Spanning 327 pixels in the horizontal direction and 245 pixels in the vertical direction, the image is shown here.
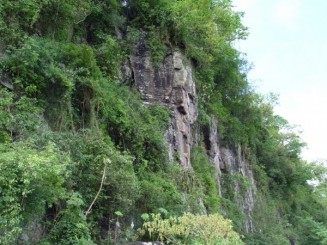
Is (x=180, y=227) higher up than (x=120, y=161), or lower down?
lower down

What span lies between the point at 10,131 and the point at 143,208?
341cm

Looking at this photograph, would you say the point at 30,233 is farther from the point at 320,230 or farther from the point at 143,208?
the point at 320,230

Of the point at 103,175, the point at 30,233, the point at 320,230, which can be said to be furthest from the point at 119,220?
the point at 320,230

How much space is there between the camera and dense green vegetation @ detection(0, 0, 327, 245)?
→ 5984 mm

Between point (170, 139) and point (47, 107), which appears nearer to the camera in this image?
point (47, 107)

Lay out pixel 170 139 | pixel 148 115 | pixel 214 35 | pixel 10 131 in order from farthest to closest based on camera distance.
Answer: pixel 214 35, pixel 170 139, pixel 148 115, pixel 10 131

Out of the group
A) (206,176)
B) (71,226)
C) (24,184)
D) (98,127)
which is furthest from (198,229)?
(206,176)

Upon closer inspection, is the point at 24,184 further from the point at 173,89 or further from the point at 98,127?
the point at 173,89

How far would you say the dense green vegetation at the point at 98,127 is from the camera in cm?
598

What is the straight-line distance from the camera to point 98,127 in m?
9.06

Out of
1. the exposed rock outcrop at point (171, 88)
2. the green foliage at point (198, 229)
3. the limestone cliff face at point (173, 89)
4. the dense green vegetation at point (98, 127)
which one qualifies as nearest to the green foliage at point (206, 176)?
the dense green vegetation at point (98, 127)

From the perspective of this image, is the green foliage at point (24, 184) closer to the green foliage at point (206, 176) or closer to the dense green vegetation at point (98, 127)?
the dense green vegetation at point (98, 127)

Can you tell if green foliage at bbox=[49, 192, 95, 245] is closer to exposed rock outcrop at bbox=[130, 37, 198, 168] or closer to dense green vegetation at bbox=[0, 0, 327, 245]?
dense green vegetation at bbox=[0, 0, 327, 245]

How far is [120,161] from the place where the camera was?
7.93 m
